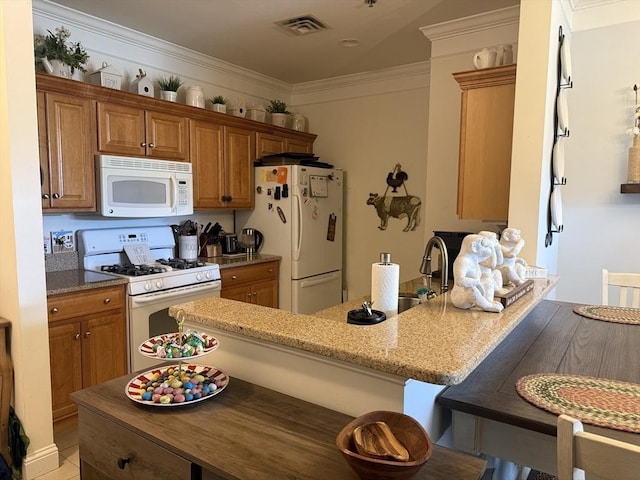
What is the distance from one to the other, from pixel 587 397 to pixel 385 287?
0.65m

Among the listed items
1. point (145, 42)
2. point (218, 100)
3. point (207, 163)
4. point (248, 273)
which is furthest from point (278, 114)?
point (248, 273)

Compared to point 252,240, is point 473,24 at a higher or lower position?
higher

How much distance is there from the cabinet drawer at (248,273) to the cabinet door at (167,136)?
3.22ft

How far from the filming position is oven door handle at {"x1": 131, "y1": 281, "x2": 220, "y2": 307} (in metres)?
2.80

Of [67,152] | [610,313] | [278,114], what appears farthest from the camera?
[278,114]

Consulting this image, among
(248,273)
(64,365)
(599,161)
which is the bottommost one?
(64,365)

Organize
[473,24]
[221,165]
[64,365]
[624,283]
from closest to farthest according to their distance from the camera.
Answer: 1. [624,283]
2. [64,365]
3. [473,24]
4. [221,165]

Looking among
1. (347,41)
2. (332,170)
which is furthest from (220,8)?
(332,170)

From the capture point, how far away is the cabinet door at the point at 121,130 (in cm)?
290

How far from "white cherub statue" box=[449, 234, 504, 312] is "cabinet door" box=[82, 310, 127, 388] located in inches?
85.1

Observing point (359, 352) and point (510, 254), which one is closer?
point (359, 352)

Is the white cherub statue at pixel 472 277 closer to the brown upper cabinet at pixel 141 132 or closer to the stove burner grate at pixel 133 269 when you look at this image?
the stove burner grate at pixel 133 269

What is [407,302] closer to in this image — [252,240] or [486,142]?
[486,142]

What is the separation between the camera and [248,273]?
12.2 ft
